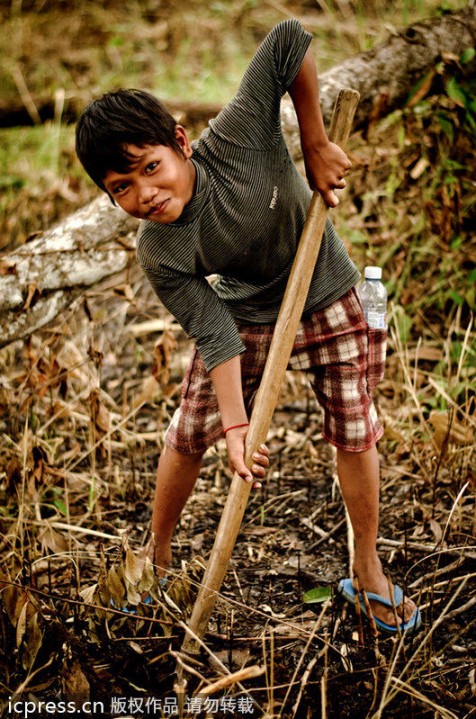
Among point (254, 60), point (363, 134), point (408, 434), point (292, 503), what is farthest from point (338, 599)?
point (363, 134)

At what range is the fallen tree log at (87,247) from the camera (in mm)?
2219

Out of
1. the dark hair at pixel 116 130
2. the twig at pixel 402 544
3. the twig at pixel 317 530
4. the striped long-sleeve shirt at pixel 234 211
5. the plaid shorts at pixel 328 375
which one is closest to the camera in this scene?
the dark hair at pixel 116 130

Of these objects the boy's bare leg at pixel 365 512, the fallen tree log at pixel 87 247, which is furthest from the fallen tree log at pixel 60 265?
the boy's bare leg at pixel 365 512

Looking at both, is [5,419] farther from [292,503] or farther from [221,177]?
[221,177]

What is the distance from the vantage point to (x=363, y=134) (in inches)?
108

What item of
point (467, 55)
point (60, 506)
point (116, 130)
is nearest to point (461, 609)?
point (60, 506)

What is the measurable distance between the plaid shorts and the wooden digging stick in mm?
178

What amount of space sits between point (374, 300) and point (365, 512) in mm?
593

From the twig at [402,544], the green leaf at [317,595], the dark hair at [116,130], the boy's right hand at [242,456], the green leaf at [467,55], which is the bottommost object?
the twig at [402,544]

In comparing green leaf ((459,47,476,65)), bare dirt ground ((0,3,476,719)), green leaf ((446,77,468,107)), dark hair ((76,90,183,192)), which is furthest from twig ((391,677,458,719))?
green leaf ((459,47,476,65))

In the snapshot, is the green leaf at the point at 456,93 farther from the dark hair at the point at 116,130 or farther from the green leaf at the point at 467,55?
the dark hair at the point at 116,130

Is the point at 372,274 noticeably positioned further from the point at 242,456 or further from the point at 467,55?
the point at 467,55

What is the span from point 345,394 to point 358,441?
5.1 inches

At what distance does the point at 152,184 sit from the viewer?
5.12 feet
